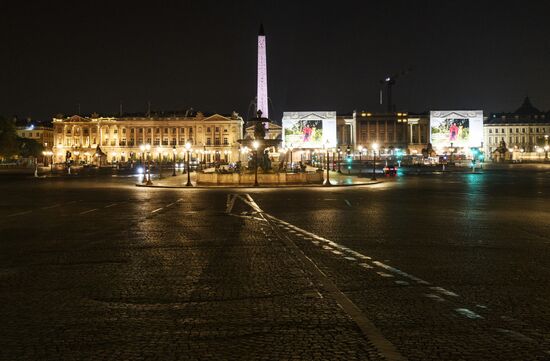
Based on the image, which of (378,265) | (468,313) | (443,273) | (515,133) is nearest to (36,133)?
(515,133)

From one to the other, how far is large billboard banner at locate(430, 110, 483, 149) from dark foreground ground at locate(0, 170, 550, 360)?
9556cm

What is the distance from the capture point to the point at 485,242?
1418 cm

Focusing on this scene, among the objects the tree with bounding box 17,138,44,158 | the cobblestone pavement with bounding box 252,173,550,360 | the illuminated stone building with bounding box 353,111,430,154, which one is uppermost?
the illuminated stone building with bounding box 353,111,430,154

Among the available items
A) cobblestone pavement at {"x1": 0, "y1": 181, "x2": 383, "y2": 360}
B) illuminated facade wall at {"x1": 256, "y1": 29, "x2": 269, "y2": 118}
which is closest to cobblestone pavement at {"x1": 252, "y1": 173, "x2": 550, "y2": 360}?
cobblestone pavement at {"x1": 0, "y1": 181, "x2": 383, "y2": 360}

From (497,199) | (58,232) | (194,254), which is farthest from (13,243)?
(497,199)

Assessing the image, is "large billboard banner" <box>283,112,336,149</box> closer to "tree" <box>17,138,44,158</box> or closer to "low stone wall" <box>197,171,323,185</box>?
"low stone wall" <box>197,171,323,185</box>

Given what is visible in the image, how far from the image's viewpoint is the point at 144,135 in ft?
581

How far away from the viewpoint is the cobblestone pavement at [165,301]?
6203 millimetres

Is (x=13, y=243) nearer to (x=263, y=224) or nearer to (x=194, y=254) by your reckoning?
(x=194, y=254)

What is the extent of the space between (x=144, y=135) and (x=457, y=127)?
94346mm

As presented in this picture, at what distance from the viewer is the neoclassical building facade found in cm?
17238

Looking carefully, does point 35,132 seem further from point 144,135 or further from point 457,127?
point 457,127

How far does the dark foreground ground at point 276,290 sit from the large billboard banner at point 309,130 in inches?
3545

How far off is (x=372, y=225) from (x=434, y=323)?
35.5 ft
